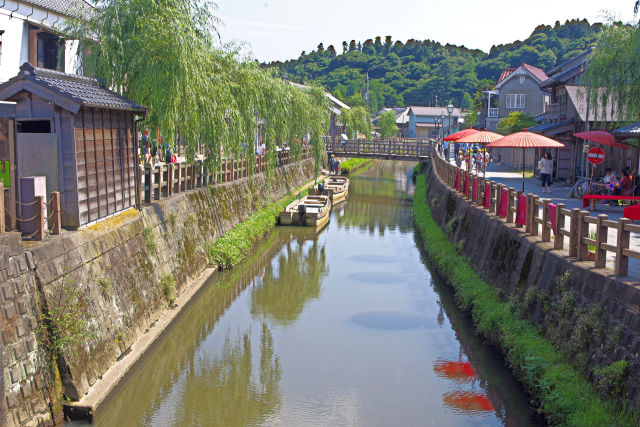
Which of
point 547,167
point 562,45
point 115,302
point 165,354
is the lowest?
point 165,354

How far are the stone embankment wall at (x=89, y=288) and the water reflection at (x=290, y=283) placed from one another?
2.07m

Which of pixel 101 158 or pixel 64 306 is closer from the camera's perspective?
pixel 64 306

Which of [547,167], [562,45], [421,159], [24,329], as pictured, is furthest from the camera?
[562,45]

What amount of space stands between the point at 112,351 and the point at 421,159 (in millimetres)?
36551

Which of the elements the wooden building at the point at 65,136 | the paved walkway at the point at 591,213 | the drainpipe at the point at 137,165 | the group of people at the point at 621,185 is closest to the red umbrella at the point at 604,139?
the group of people at the point at 621,185

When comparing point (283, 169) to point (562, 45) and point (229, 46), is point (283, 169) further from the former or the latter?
point (562, 45)

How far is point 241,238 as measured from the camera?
67.1ft

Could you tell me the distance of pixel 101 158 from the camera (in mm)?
11531

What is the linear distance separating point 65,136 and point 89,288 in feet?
8.53

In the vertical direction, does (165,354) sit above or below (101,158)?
below

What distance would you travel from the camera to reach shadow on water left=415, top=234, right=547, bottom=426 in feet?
31.9

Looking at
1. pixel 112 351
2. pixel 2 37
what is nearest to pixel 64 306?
pixel 112 351

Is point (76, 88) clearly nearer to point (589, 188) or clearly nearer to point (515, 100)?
point (589, 188)

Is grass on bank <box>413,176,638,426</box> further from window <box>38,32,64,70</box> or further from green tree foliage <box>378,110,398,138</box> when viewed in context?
green tree foliage <box>378,110,398,138</box>
